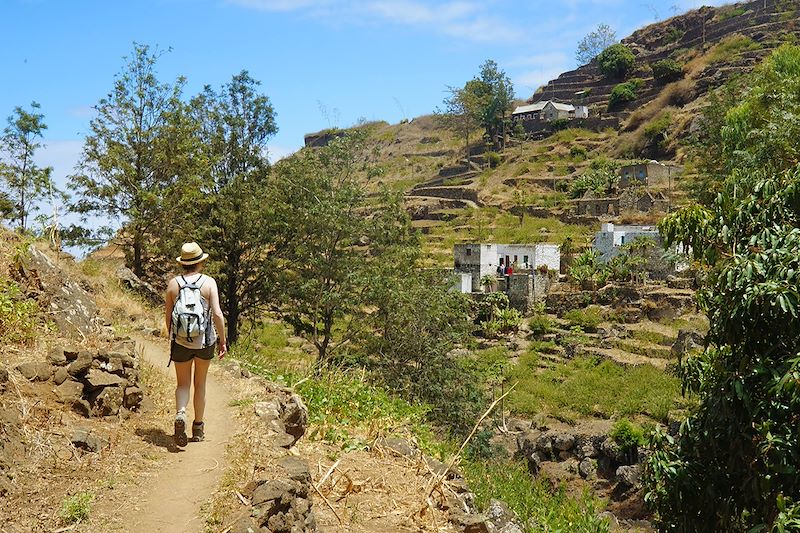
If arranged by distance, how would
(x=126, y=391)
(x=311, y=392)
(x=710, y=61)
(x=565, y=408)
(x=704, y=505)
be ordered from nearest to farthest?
(x=126, y=391) → (x=704, y=505) → (x=311, y=392) → (x=565, y=408) → (x=710, y=61)

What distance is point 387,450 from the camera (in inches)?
210

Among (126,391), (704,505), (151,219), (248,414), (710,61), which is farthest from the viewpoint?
(710,61)

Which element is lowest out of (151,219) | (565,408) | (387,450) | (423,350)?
(565,408)

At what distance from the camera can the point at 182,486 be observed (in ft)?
13.2

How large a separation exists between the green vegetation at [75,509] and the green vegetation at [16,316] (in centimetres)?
211

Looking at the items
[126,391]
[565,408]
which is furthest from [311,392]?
[565,408]

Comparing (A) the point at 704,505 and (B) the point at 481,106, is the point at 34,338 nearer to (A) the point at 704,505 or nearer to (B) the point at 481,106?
(A) the point at 704,505

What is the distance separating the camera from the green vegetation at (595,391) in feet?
74.6

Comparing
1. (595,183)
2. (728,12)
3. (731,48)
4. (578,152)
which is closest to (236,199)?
(595,183)

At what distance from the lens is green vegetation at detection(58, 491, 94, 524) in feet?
11.0

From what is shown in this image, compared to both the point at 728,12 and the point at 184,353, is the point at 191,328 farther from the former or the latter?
the point at 728,12

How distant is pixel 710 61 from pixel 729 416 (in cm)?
5813

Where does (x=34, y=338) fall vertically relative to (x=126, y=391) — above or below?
above

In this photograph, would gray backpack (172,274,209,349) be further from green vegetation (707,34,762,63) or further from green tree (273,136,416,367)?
green vegetation (707,34,762,63)
